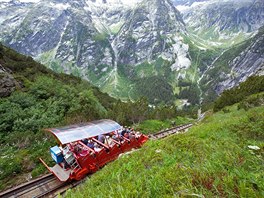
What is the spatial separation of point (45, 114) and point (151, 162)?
26.4m

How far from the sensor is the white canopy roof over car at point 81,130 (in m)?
18.7

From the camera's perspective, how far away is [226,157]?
18.4ft

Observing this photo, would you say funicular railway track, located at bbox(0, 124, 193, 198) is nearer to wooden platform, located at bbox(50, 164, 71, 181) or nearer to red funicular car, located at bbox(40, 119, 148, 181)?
wooden platform, located at bbox(50, 164, 71, 181)

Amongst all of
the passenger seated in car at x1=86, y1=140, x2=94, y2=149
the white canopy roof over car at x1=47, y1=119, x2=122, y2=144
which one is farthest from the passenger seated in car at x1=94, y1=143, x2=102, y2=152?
the white canopy roof over car at x1=47, y1=119, x2=122, y2=144

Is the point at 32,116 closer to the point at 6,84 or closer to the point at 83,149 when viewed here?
the point at 6,84

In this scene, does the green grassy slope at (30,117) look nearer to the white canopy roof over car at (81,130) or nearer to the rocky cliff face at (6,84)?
the rocky cliff face at (6,84)

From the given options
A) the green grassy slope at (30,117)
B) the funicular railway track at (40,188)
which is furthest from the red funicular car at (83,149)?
the green grassy slope at (30,117)

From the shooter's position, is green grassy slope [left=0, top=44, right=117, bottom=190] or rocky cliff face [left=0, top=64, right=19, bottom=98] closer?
green grassy slope [left=0, top=44, right=117, bottom=190]

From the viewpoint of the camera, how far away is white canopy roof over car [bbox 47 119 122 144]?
18.7 meters

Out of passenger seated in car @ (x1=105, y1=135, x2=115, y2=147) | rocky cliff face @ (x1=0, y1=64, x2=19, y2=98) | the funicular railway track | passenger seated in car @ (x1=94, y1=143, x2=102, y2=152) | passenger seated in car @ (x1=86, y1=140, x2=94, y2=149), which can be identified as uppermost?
rocky cliff face @ (x1=0, y1=64, x2=19, y2=98)

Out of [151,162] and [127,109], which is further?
[127,109]

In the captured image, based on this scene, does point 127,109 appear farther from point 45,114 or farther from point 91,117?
point 45,114

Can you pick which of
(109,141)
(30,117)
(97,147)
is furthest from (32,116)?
(97,147)

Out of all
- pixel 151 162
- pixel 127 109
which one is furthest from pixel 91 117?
pixel 151 162
